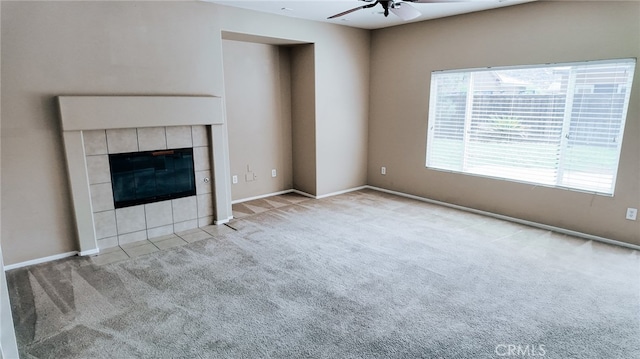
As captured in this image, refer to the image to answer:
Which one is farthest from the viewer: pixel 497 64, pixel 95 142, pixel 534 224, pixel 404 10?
pixel 497 64

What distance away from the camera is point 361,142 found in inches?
246

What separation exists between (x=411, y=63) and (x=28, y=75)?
15.2ft

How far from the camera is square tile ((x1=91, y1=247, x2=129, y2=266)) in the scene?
3.52 meters

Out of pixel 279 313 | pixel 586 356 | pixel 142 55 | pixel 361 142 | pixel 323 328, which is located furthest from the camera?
pixel 361 142

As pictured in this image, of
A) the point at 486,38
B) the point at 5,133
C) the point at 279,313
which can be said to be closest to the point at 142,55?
the point at 5,133

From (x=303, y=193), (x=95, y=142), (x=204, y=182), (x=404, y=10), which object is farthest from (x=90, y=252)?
(x=404, y=10)

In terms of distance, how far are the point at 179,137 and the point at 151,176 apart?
53 cm

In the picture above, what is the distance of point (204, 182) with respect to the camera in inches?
176

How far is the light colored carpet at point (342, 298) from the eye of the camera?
7.59ft

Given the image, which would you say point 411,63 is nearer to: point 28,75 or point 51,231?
point 28,75

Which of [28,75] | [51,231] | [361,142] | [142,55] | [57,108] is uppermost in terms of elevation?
[142,55]

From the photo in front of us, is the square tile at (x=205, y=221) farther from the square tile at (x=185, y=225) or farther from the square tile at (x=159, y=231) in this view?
the square tile at (x=159, y=231)

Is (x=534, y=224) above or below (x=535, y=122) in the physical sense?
below

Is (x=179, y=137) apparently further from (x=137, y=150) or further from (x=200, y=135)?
(x=137, y=150)
